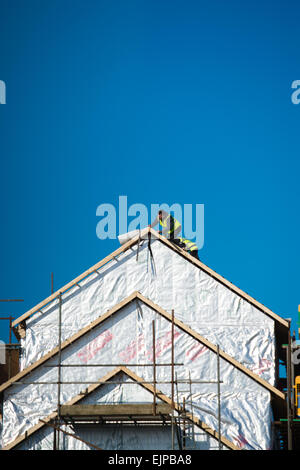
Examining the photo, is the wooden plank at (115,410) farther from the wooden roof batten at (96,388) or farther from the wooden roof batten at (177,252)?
the wooden roof batten at (177,252)

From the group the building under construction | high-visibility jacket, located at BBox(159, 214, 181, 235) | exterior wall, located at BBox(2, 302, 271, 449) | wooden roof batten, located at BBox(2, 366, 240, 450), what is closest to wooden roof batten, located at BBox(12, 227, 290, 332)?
the building under construction

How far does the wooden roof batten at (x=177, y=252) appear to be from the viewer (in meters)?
36.1

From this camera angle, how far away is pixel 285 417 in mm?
36281

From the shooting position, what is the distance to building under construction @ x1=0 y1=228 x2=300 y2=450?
33.3 meters

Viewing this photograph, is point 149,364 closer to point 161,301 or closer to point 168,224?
point 161,301

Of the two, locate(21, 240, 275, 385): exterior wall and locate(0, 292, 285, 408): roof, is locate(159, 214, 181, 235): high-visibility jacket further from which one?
locate(0, 292, 285, 408): roof

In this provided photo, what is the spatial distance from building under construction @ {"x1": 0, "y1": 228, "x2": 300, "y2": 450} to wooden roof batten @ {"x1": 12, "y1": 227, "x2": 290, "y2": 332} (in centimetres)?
5

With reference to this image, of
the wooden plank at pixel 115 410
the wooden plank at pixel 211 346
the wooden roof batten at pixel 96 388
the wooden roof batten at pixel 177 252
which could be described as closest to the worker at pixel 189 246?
the wooden roof batten at pixel 177 252

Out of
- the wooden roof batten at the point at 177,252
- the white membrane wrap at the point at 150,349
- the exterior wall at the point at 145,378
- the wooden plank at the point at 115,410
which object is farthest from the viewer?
the wooden roof batten at the point at 177,252

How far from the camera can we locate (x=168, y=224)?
125 feet

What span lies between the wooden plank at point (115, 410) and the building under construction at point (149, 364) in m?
0.03
